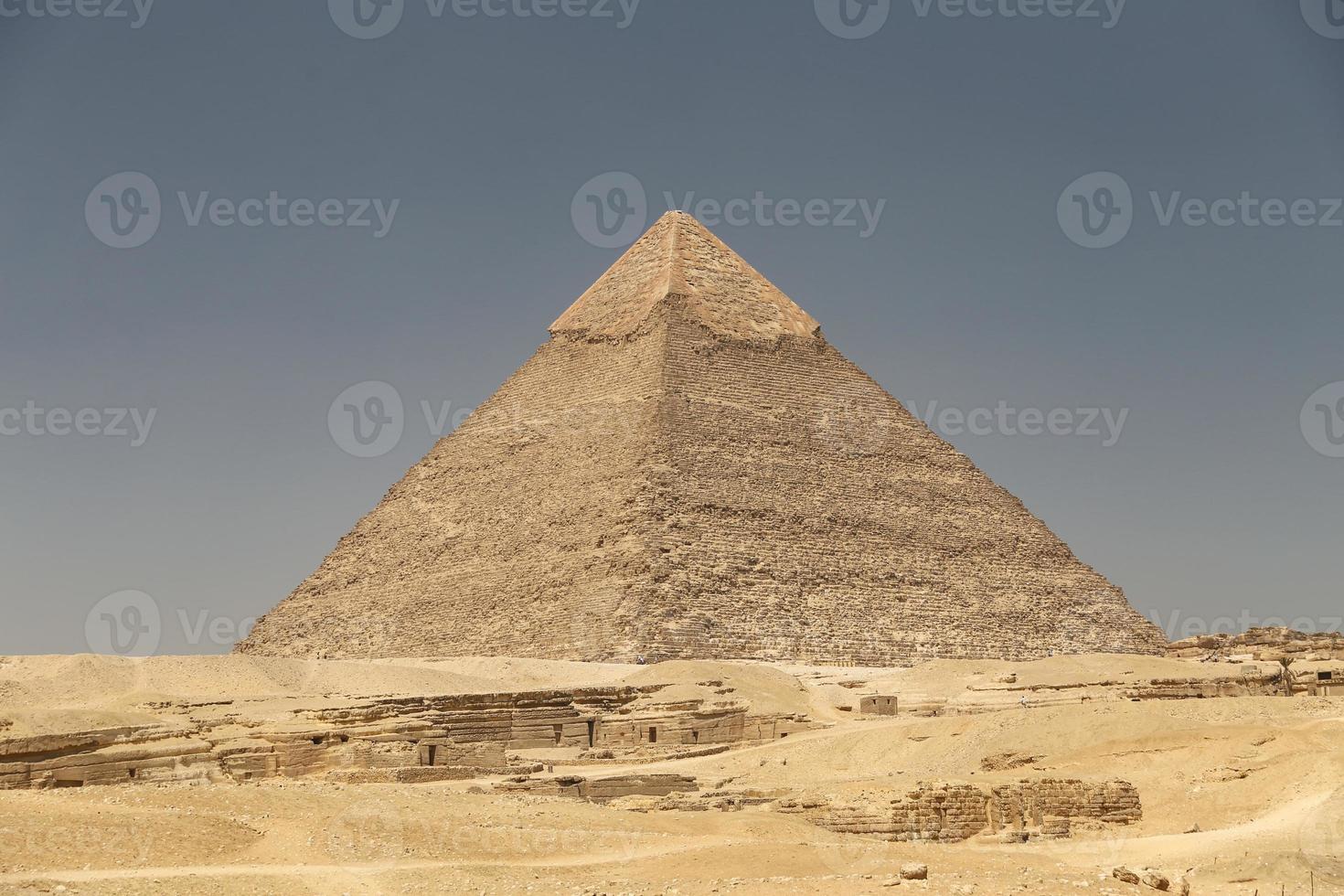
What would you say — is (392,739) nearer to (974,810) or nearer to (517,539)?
(974,810)

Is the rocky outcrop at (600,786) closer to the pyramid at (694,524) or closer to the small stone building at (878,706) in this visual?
the small stone building at (878,706)

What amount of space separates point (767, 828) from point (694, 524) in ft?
134

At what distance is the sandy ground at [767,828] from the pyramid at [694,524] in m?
28.3

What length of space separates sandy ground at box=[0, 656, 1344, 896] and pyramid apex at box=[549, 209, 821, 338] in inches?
1741

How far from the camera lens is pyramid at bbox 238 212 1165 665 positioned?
50031mm

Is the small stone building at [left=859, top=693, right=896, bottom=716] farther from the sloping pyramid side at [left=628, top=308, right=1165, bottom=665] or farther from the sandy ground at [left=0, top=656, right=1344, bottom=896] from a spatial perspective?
the sloping pyramid side at [left=628, top=308, right=1165, bottom=665]

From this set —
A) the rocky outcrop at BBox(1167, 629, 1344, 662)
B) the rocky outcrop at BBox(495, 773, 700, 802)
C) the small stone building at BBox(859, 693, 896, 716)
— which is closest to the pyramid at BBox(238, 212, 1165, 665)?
the rocky outcrop at BBox(1167, 629, 1344, 662)

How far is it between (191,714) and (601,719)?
4.81m

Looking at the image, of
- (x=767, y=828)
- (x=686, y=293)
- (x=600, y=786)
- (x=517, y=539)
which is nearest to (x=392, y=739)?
(x=600, y=786)

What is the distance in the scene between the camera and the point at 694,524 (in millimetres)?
53312

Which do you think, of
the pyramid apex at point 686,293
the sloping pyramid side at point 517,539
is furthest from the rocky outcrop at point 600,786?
the pyramid apex at point 686,293

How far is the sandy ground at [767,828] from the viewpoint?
10.6m

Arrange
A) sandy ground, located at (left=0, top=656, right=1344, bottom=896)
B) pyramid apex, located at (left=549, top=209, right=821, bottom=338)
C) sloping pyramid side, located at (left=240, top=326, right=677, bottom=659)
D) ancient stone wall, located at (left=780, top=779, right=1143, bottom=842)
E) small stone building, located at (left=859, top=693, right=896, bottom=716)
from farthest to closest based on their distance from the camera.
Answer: pyramid apex, located at (left=549, top=209, right=821, bottom=338) → sloping pyramid side, located at (left=240, top=326, right=677, bottom=659) → small stone building, located at (left=859, top=693, right=896, bottom=716) → ancient stone wall, located at (left=780, top=779, right=1143, bottom=842) → sandy ground, located at (left=0, top=656, right=1344, bottom=896)

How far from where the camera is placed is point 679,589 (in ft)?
160
